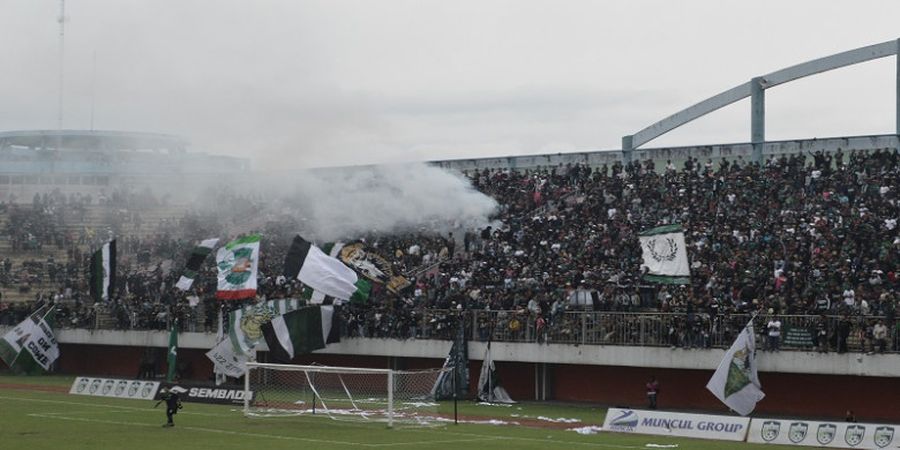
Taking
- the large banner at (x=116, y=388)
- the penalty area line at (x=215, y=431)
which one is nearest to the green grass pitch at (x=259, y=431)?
the penalty area line at (x=215, y=431)

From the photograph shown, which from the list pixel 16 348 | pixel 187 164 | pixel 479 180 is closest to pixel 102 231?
pixel 187 164

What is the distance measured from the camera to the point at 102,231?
7925cm

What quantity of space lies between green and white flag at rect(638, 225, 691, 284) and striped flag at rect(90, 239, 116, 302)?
25.8m

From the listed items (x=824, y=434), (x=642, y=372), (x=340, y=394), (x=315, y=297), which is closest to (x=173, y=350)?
(x=315, y=297)

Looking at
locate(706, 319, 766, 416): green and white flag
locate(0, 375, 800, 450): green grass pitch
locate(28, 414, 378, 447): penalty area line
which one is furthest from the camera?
locate(706, 319, 766, 416): green and white flag

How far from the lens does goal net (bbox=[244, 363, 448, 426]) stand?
46.0 meters

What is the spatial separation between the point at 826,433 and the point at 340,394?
17.4m

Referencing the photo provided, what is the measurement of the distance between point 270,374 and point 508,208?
17.0m

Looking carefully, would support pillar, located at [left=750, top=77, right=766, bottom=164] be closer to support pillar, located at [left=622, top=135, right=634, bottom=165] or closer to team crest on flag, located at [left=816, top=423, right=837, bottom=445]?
support pillar, located at [left=622, top=135, right=634, bottom=165]

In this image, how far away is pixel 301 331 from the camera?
5388cm

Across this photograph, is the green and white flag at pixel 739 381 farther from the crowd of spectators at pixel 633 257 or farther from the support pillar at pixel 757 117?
the support pillar at pixel 757 117

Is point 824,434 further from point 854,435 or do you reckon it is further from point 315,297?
point 315,297

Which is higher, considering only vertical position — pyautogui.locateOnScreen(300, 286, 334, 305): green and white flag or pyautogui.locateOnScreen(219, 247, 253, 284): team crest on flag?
pyautogui.locateOnScreen(219, 247, 253, 284): team crest on flag

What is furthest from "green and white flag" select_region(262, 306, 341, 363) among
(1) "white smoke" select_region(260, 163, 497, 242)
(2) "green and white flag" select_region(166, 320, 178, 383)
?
(1) "white smoke" select_region(260, 163, 497, 242)
